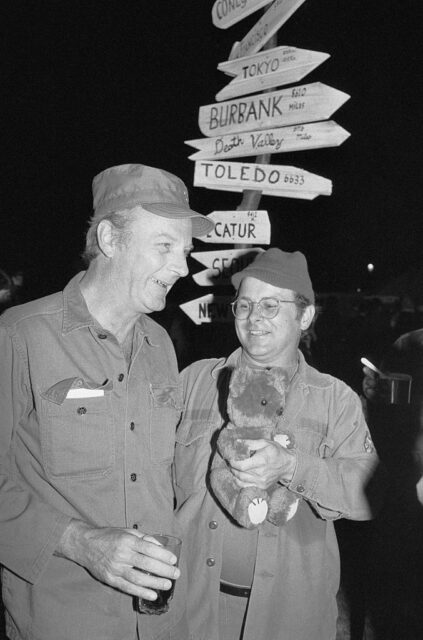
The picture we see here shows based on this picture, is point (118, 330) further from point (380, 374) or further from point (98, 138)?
point (98, 138)

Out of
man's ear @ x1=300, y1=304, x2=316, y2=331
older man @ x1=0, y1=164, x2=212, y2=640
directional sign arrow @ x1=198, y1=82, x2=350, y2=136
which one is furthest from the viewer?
directional sign arrow @ x1=198, y1=82, x2=350, y2=136

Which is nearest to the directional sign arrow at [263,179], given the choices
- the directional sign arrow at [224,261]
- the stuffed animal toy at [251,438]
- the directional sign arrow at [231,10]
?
the directional sign arrow at [224,261]

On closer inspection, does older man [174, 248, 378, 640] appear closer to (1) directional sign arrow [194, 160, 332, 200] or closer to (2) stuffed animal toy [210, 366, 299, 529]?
(2) stuffed animal toy [210, 366, 299, 529]

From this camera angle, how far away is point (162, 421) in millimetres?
2094

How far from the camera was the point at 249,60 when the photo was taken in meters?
4.04

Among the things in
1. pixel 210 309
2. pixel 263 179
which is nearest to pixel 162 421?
pixel 210 309

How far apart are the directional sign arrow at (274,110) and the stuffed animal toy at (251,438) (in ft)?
7.74

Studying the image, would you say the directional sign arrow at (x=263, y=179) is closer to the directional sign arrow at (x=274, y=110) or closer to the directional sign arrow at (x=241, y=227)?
the directional sign arrow at (x=241, y=227)

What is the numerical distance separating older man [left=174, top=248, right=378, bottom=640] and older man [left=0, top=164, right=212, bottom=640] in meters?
0.25

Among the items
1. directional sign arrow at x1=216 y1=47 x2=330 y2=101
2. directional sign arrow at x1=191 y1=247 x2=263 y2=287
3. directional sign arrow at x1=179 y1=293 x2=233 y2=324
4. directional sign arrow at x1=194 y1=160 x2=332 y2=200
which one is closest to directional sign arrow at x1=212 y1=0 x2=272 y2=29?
directional sign arrow at x1=216 y1=47 x2=330 y2=101

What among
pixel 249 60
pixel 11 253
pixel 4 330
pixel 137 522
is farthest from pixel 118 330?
pixel 11 253

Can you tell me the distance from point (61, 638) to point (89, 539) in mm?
398

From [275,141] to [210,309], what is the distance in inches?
55.7

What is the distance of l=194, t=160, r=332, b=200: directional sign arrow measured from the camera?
3770 mm
